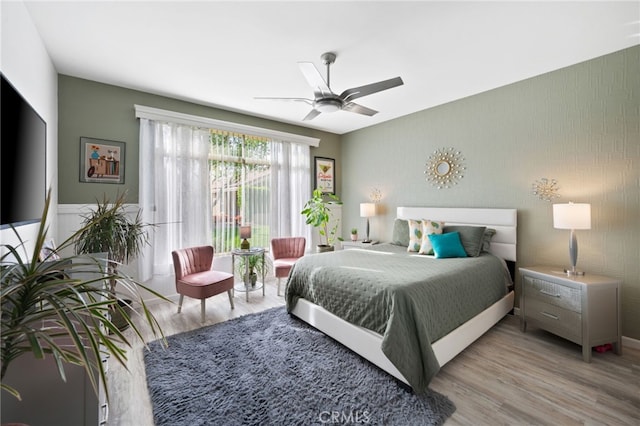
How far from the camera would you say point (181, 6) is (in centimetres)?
196

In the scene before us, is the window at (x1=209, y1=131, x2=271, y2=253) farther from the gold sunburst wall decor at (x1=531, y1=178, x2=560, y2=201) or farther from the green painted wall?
the gold sunburst wall decor at (x1=531, y1=178, x2=560, y2=201)

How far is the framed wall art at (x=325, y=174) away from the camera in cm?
521

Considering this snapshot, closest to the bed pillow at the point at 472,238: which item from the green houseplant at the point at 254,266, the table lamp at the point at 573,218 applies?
the table lamp at the point at 573,218

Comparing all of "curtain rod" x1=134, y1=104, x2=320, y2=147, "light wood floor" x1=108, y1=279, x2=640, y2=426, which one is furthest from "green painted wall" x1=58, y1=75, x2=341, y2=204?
"light wood floor" x1=108, y1=279, x2=640, y2=426

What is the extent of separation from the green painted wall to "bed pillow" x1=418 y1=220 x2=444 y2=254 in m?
3.51

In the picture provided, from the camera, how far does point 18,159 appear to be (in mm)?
1489

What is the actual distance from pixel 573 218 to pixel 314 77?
102 inches

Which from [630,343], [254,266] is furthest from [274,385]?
[630,343]

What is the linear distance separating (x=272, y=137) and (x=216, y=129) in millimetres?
893

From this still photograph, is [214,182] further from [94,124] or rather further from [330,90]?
[330,90]

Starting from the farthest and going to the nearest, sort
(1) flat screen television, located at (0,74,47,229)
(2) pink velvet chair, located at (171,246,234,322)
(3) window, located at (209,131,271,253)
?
(3) window, located at (209,131,271,253)
(2) pink velvet chair, located at (171,246,234,322)
(1) flat screen television, located at (0,74,47,229)

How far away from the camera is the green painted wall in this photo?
9.73 feet

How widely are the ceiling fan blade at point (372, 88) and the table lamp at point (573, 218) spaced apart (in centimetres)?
188

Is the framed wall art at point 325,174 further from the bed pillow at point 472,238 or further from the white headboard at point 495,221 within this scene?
the bed pillow at point 472,238
